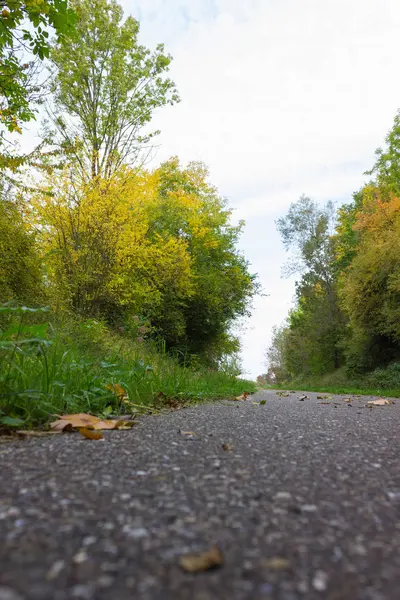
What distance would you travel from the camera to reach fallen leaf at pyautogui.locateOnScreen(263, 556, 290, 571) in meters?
0.74

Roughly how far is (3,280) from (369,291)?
14189 mm

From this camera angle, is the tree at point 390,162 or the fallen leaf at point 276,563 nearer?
the fallen leaf at point 276,563

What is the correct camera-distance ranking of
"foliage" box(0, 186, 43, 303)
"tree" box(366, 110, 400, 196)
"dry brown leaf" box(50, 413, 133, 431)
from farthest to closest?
1. "tree" box(366, 110, 400, 196)
2. "foliage" box(0, 186, 43, 303)
3. "dry brown leaf" box(50, 413, 133, 431)

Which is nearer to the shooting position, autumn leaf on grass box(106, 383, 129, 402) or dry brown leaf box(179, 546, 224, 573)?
dry brown leaf box(179, 546, 224, 573)

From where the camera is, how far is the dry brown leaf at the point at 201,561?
721 millimetres

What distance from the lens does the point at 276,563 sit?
0.76 meters

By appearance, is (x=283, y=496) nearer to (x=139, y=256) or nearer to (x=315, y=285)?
(x=139, y=256)

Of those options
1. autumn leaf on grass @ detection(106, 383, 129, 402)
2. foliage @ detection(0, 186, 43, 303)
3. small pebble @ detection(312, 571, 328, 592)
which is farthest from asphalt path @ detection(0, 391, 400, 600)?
foliage @ detection(0, 186, 43, 303)

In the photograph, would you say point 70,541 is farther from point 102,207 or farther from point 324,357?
point 324,357

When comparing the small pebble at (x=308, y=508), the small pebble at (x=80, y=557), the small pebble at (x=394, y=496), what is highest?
the small pebble at (x=394, y=496)

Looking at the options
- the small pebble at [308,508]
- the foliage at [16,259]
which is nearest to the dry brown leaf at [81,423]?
the small pebble at [308,508]

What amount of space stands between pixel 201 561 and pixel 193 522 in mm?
214

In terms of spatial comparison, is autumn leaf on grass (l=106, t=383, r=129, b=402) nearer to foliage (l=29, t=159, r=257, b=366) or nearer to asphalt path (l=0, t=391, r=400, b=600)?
asphalt path (l=0, t=391, r=400, b=600)

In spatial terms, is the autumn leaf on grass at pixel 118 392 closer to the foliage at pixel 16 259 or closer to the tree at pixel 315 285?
the foliage at pixel 16 259
